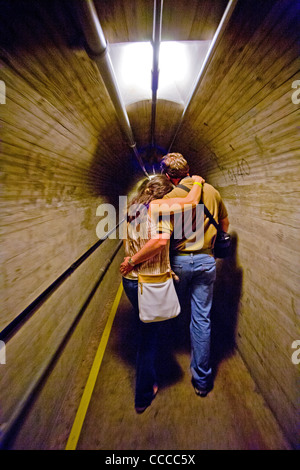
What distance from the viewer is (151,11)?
1.71 meters

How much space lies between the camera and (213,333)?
309 cm

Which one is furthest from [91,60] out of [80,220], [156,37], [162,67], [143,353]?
[143,353]

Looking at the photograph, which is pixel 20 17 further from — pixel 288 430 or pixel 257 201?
pixel 288 430

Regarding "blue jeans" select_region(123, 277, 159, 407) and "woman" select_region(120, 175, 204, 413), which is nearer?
"woman" select_region(120, 175, 204, 413)

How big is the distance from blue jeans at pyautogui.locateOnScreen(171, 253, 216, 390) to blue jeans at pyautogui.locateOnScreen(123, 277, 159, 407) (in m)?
0.55

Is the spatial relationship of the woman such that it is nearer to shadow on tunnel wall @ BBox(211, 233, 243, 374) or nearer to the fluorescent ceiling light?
shadow on tunnel wall @ BBox(211, 233, 243, 374)

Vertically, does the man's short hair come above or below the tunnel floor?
above

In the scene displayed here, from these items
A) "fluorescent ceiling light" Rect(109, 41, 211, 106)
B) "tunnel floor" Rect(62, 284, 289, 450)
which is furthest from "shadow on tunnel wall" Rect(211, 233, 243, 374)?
"fluorescent ceiling light" Rect(109, 41, 211, 106)

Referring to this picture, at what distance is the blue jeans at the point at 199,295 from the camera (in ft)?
6.99

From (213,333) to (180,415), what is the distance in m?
1.36

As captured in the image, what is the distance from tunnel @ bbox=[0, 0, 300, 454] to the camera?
1437 millimetres

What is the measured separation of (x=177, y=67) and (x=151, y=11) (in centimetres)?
120

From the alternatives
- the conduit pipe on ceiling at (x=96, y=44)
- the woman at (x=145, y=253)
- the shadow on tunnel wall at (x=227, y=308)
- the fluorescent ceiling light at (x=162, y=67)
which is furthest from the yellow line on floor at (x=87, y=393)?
the fluorescent ceiling light at (x=162, y=67)

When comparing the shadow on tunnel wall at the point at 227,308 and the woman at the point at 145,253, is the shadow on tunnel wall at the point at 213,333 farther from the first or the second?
the woman at the point at 145,253
